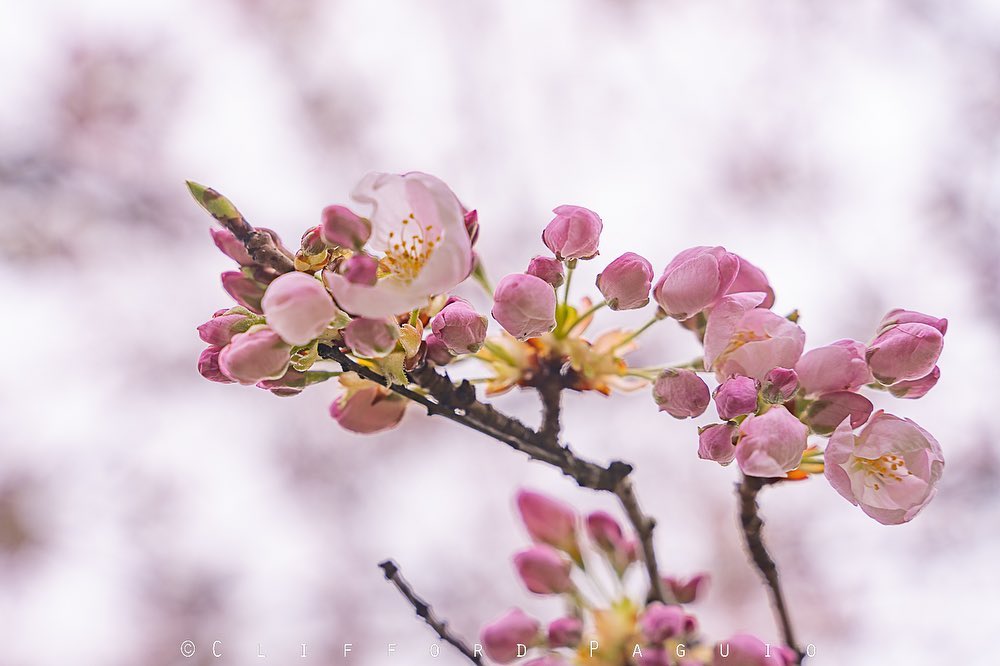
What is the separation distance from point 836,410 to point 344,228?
32cm

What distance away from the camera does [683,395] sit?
1.61ft

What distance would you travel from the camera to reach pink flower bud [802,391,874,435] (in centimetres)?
46

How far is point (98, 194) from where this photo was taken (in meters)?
1.98

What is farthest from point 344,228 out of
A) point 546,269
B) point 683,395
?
point 683,395

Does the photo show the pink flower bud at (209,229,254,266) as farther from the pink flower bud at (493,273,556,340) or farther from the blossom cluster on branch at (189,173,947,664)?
the pink flower bud at (493,273,556,340)

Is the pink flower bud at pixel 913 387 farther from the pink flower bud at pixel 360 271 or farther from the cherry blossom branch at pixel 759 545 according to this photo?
the pink flower bud at pixel 360 271

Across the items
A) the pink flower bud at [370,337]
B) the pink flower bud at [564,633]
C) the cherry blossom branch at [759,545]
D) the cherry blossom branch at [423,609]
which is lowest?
the cherry blossom branch at [423,609]

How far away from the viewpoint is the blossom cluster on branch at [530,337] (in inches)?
16.2

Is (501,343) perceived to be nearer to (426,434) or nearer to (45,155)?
(426,434)

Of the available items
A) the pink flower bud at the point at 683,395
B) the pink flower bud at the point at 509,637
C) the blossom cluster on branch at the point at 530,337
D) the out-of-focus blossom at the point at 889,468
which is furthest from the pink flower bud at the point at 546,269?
the pink flower bud at the point at 509,637

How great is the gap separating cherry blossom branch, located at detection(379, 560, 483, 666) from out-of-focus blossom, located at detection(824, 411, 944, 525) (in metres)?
0.30

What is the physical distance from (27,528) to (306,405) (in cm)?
81

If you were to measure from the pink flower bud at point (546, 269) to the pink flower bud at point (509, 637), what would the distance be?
0.32m

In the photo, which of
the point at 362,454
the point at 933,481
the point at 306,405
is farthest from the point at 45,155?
the point at 933,481
